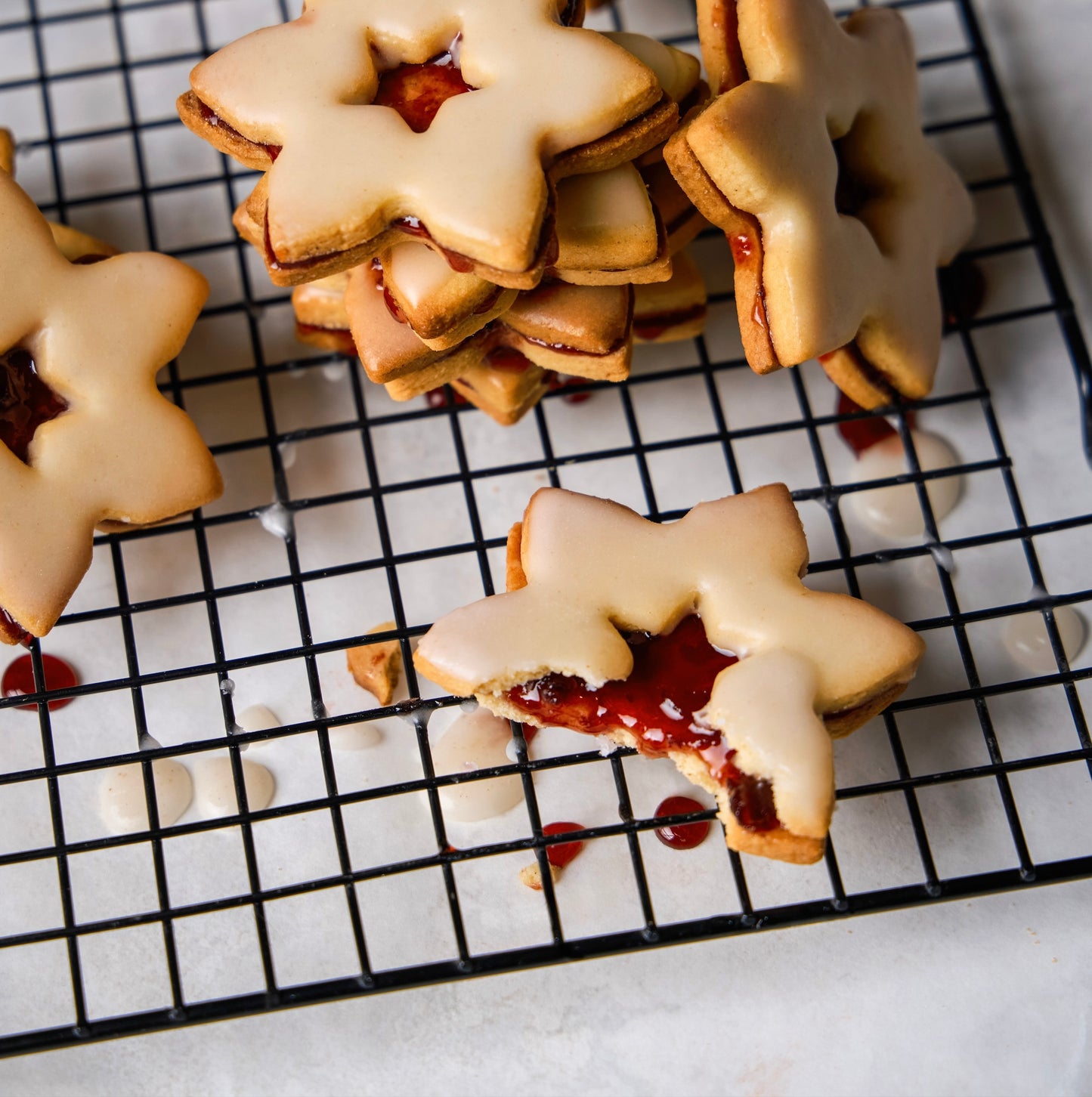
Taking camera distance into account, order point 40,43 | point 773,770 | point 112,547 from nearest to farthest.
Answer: point 773,770 → point 112,547 → point 40,43

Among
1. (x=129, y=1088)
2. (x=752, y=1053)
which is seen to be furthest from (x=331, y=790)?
(x=752, y=1053)

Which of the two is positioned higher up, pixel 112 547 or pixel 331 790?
pixel 112 547

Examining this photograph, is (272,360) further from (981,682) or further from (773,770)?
(981,682)

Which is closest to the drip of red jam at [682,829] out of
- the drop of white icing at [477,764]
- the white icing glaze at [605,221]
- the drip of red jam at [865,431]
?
the drop of white icing at [477,764]

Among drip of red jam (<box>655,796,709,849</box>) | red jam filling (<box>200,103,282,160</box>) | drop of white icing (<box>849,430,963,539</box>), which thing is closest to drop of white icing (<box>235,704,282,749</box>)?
drip of red jam (<box>655,796,709,849</box>)

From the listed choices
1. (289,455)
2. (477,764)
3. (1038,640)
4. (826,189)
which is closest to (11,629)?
(289,455)

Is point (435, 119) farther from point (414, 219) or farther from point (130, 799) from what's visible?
point (130, 799)
